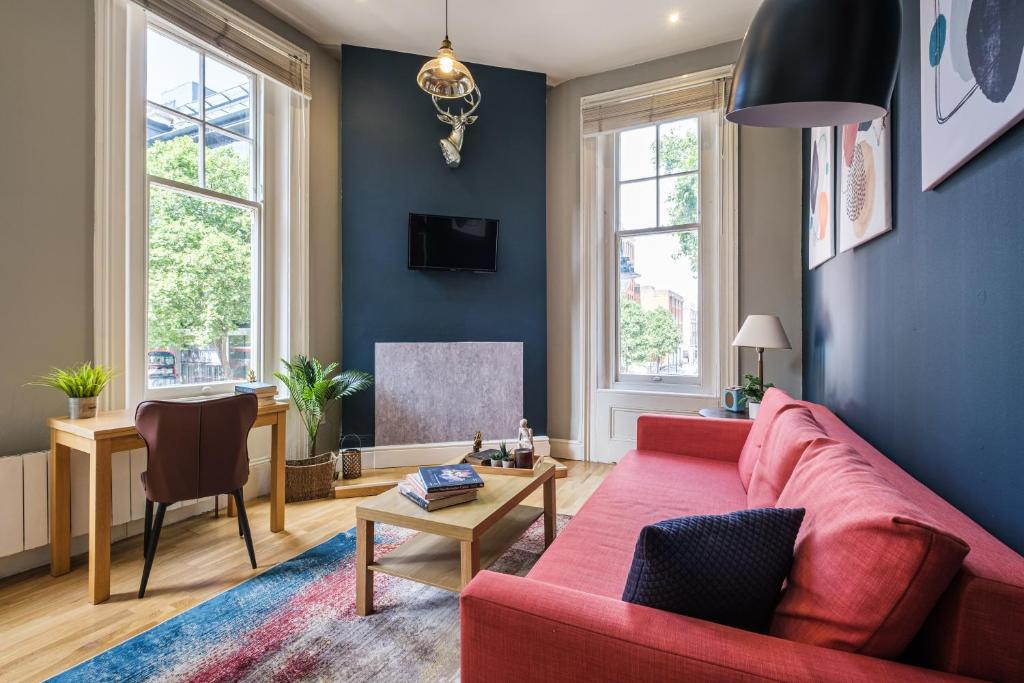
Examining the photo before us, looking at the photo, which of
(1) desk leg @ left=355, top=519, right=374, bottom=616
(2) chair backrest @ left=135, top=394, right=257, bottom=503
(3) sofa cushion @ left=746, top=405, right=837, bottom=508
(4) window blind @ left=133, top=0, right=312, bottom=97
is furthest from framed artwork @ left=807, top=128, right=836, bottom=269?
(4) window blind @ left=133, top=0, right=312, bottom=97

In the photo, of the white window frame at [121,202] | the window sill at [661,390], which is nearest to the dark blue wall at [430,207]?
the window sill at [661,390]

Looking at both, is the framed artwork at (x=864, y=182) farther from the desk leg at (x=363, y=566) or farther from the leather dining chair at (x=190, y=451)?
the leather dining chair at (x=190, y=451)

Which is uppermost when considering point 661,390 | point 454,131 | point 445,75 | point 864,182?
point 454,131

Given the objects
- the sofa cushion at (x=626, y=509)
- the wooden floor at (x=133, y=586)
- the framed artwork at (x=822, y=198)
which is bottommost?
the wooden floor at (x=133, y=586)

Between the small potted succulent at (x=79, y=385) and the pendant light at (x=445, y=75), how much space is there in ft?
7.03

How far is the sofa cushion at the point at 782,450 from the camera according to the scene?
1.53 m

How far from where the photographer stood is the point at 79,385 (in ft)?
7.39

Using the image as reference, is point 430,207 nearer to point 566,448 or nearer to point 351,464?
point 351,464

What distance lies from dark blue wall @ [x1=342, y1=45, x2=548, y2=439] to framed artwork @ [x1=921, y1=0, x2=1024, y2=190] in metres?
3.00

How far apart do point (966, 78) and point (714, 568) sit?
1.22 metres

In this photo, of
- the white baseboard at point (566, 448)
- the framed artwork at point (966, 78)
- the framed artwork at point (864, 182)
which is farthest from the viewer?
the white baseboard at point (566, 448)

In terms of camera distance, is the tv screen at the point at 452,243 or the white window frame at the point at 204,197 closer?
the white window frame at the point at 204,197

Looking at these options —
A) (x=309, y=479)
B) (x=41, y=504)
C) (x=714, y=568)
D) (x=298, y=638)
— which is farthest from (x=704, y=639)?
(x=309, y=479)

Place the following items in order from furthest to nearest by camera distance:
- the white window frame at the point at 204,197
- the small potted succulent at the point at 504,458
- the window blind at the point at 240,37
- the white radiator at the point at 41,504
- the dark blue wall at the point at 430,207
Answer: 1. the dark blue wall at the point at 430,207
2. the window blind at the point at 240,37
3. the white window frame at the point at 204,197
4. the small potted succulent at the point at 504,458
5. the white radiator at the point at 41,504
